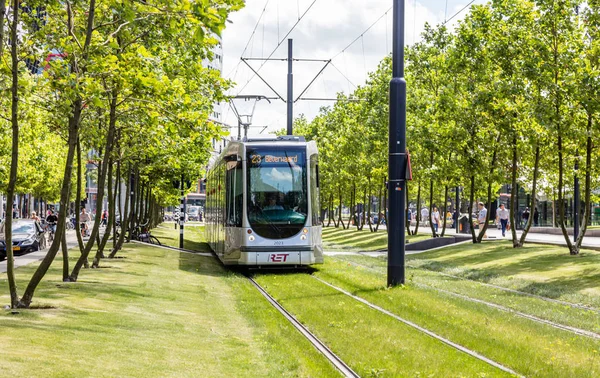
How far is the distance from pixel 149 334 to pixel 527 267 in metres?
15.1

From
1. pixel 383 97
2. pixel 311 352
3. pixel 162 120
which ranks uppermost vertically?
pixel 383 97

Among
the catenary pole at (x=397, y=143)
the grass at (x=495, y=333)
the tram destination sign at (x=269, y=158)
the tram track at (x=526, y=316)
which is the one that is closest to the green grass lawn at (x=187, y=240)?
the tram destination sign at (x=269, y=158)

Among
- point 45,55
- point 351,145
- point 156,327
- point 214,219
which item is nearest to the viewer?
point 156,327

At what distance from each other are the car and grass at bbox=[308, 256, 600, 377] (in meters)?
18.4

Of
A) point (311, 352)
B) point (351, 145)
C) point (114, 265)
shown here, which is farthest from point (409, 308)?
point (351, 145)

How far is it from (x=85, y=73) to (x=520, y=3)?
17.1 meters

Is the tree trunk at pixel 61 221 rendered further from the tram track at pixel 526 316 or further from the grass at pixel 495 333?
the tram track at pixel 526 316

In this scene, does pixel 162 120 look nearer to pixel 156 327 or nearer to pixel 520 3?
pixel 156 327

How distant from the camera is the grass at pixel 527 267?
19.1m

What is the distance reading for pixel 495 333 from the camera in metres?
11.8

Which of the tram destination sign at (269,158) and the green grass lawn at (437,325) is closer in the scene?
the green grass lawn at (437,325)

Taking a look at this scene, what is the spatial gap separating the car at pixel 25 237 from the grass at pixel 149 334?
47.5 ft

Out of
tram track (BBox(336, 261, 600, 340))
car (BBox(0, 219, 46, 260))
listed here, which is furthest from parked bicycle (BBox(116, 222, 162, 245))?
tram track (BBox(336, 261, 600, 340))

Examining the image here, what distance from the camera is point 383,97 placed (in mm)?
42875
